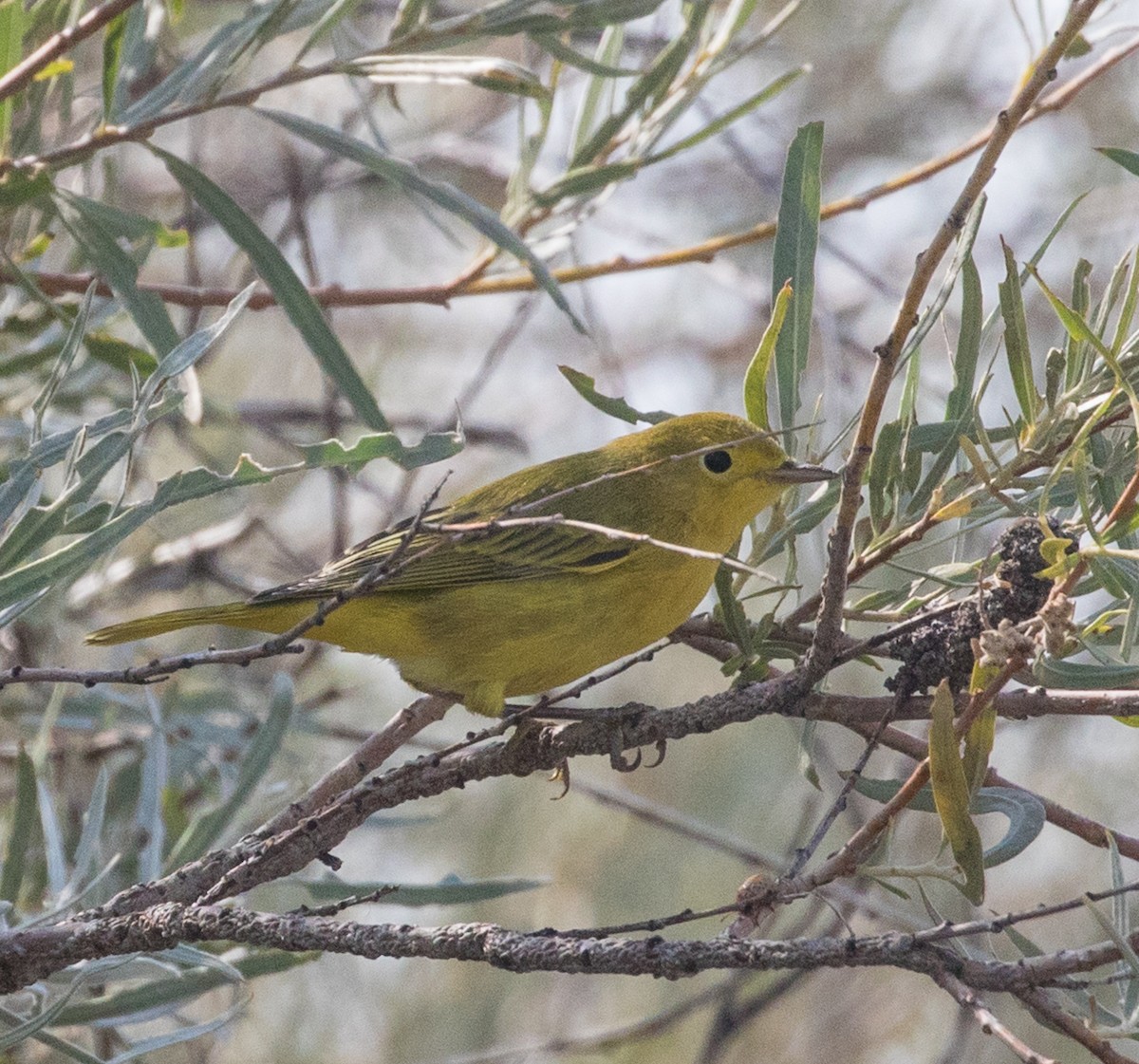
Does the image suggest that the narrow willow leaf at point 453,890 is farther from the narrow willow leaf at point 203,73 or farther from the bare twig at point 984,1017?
the narrow willow leaf at point 203,73

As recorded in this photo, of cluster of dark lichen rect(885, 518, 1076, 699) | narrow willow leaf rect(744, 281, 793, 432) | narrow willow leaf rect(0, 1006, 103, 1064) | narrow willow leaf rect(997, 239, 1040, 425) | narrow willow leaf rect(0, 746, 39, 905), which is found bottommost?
narrow willow leaf rect(0, 1006, 103, 1064)

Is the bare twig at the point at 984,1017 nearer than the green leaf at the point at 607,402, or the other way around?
the bare twig at the point at 984,1017

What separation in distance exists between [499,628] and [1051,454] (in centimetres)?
151

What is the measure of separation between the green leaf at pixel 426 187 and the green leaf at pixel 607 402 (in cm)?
29

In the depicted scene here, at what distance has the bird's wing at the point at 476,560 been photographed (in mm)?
3188

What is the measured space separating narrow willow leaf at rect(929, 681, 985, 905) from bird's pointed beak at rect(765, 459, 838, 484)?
90 cm

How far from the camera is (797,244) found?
2193mm

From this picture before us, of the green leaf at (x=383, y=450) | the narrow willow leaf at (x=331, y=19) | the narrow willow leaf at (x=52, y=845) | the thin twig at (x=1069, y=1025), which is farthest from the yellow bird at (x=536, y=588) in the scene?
the thin twig at (x=1069, y=1025)

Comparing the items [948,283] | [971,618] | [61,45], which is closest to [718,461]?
[948,283]

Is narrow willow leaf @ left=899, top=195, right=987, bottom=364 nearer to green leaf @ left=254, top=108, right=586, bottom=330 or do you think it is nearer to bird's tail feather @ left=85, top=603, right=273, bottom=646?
green leaf @ left=254, top=108, right=586, bottom=330

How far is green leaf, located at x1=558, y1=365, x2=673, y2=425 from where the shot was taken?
2209 millimetres

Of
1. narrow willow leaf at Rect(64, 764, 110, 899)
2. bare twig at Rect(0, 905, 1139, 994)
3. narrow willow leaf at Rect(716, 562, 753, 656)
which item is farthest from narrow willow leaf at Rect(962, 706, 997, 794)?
narrow willow leaf at Rect(64, 764, 110, 899)

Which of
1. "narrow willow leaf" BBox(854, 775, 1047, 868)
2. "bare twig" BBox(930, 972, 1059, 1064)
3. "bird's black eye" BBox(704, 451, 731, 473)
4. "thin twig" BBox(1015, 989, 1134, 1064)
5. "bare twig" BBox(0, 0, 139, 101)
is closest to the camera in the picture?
"bare twig" BBox(930, 972, 1059, 1064)

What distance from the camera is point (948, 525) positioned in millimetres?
2416
